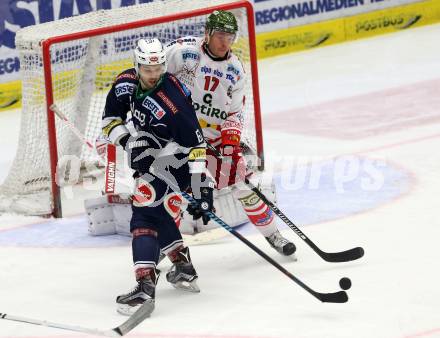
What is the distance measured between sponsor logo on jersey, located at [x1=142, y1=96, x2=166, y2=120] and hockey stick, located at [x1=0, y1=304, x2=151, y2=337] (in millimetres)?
947

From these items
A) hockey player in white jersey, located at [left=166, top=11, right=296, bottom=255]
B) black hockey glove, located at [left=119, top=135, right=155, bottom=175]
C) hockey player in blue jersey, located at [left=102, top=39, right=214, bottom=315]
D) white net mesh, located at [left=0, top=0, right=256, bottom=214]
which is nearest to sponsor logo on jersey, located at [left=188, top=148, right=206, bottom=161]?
hockey player in blue jersey, located at [left=102, top=39, right=214, bottom=315]

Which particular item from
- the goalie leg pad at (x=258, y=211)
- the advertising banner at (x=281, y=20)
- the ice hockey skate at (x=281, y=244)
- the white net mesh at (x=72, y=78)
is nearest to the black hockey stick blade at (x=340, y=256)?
the ice hockey skate at (x=281, y=244)

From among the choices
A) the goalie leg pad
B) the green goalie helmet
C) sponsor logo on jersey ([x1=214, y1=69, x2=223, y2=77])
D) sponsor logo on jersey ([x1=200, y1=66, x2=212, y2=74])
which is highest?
the green goalie helmet

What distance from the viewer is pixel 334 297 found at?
532cm

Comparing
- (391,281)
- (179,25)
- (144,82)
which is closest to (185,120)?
(144,82)

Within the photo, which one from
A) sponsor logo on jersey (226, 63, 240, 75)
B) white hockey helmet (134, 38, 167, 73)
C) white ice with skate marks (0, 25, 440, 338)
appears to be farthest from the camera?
sponsor logo on jersey (226, 63, 240, 75)

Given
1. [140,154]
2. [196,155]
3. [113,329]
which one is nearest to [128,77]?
[140,154]

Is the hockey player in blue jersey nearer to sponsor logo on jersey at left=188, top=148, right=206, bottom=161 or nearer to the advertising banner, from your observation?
sponsor logo on jersey at left=188, top=148, right=206, bottom=161

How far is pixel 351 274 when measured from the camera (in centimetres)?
589

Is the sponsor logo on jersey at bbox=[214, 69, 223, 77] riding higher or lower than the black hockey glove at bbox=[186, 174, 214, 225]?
higher

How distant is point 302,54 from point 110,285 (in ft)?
22.5

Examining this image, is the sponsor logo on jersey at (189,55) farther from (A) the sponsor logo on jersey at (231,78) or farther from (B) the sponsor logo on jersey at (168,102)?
(B) the sponsor logo on jersey at (168,102)

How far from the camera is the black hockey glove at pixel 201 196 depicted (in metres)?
5.51

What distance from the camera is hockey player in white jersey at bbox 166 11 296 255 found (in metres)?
6.29
